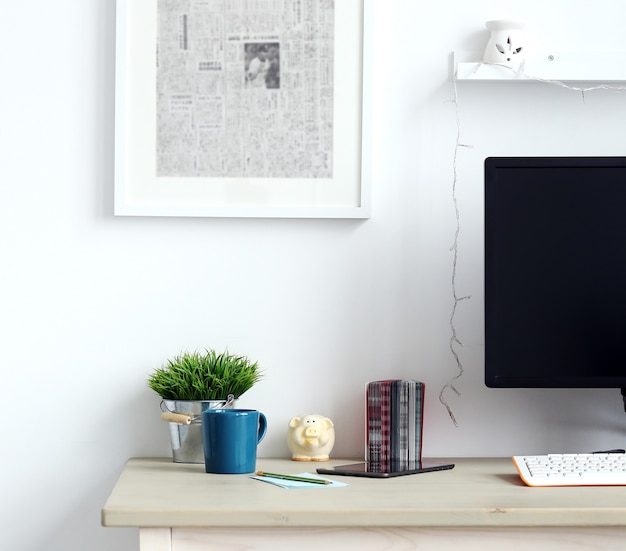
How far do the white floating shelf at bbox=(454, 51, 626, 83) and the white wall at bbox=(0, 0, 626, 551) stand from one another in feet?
0.15

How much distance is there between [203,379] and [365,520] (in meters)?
0.46

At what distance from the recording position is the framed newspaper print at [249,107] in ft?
5.06

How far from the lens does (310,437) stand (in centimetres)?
146

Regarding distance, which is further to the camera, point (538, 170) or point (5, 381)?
point (5, 381)

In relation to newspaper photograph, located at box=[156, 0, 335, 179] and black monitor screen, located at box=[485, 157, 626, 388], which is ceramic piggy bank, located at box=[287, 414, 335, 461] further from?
newspaper photograph, located at box=[156, 0, 335, 179]

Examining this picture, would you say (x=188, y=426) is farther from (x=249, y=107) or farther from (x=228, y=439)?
(x=249, y=107)

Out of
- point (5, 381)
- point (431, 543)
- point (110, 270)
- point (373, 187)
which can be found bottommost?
point (431, 543)

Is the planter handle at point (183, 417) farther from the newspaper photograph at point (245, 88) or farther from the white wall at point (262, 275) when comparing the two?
the newspaper photograph at point (245, 88)

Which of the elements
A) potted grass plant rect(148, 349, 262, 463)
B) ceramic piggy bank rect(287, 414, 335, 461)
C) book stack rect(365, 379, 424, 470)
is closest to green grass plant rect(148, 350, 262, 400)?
potted grass plant rect(148, 349, 262, 463)

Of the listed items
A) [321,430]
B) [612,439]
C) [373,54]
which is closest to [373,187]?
[373,54]

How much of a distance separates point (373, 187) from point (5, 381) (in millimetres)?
752

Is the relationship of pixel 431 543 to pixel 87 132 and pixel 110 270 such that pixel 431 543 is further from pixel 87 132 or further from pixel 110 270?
pixel 87 132

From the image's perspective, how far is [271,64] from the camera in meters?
1.55

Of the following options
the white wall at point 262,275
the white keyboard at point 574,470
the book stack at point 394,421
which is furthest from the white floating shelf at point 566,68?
the white keyboard at point 574,470
